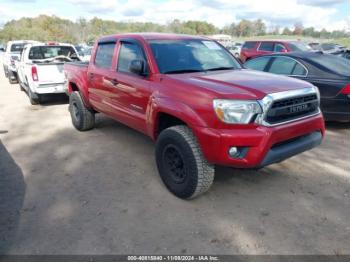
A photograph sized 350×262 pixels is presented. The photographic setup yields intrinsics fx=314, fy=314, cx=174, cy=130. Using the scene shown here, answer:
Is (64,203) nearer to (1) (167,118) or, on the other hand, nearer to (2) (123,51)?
(1) (167,118)

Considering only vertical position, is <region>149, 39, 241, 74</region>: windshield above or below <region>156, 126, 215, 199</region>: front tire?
A: above

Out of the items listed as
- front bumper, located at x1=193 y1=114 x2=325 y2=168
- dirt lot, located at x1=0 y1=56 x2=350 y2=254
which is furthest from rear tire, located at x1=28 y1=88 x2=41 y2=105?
front bumper, located at x1=193 y1=114 x2=325 y2=168

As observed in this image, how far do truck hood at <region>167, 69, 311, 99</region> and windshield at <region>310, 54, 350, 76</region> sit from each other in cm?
277

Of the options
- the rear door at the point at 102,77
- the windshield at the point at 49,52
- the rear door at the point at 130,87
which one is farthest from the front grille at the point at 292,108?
the windshield at the point at 49,52

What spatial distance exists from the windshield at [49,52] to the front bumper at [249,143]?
7453 mm

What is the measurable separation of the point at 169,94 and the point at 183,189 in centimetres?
108

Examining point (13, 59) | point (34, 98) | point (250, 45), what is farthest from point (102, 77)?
point (250, 45)

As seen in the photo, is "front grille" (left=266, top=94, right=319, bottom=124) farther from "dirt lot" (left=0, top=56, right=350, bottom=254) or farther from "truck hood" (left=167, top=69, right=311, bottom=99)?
"dirt lot" (left=0, top=56, right=350, bottom=254)

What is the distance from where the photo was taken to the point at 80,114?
20.1 feet

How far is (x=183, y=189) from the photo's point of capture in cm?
355

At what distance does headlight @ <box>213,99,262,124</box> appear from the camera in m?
3.07

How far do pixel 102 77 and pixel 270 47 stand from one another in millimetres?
10417

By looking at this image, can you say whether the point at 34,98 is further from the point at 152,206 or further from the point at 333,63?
the point at 333,63

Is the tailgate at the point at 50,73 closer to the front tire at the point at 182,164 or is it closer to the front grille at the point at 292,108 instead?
the front tire at the point at 182,164
